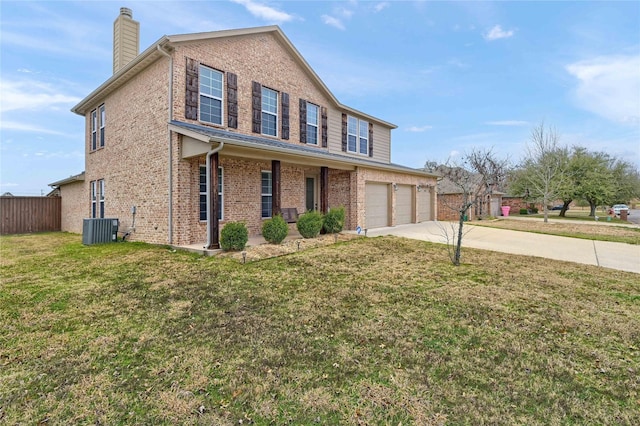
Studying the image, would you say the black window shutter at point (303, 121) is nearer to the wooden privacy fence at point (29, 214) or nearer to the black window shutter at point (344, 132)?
the black window shutter at point (344, 132)

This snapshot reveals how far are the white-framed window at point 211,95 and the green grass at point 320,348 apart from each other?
6.16m

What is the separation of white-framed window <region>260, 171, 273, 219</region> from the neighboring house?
4cm

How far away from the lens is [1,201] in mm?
15789

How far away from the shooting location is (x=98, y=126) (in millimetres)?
13477

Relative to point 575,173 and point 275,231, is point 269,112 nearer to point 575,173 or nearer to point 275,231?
point 275,231

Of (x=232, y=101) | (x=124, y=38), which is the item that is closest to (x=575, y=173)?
(x=232, y=101)

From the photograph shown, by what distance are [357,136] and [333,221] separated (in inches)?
296

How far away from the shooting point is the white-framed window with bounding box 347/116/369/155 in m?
16.4

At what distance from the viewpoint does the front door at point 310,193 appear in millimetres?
13656

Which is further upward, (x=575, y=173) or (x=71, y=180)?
(x=575, y=173)

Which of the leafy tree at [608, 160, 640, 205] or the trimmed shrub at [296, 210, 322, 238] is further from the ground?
the leafy tree at [608, 160, 640, 205]

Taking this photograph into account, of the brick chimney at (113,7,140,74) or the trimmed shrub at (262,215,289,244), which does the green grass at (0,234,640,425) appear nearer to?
the trimmed shrub at (262,215,289,244)

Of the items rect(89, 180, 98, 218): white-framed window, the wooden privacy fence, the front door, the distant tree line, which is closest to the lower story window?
rect(89, 180, 98, 218): white-framed window

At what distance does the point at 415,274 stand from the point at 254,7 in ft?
44.8
